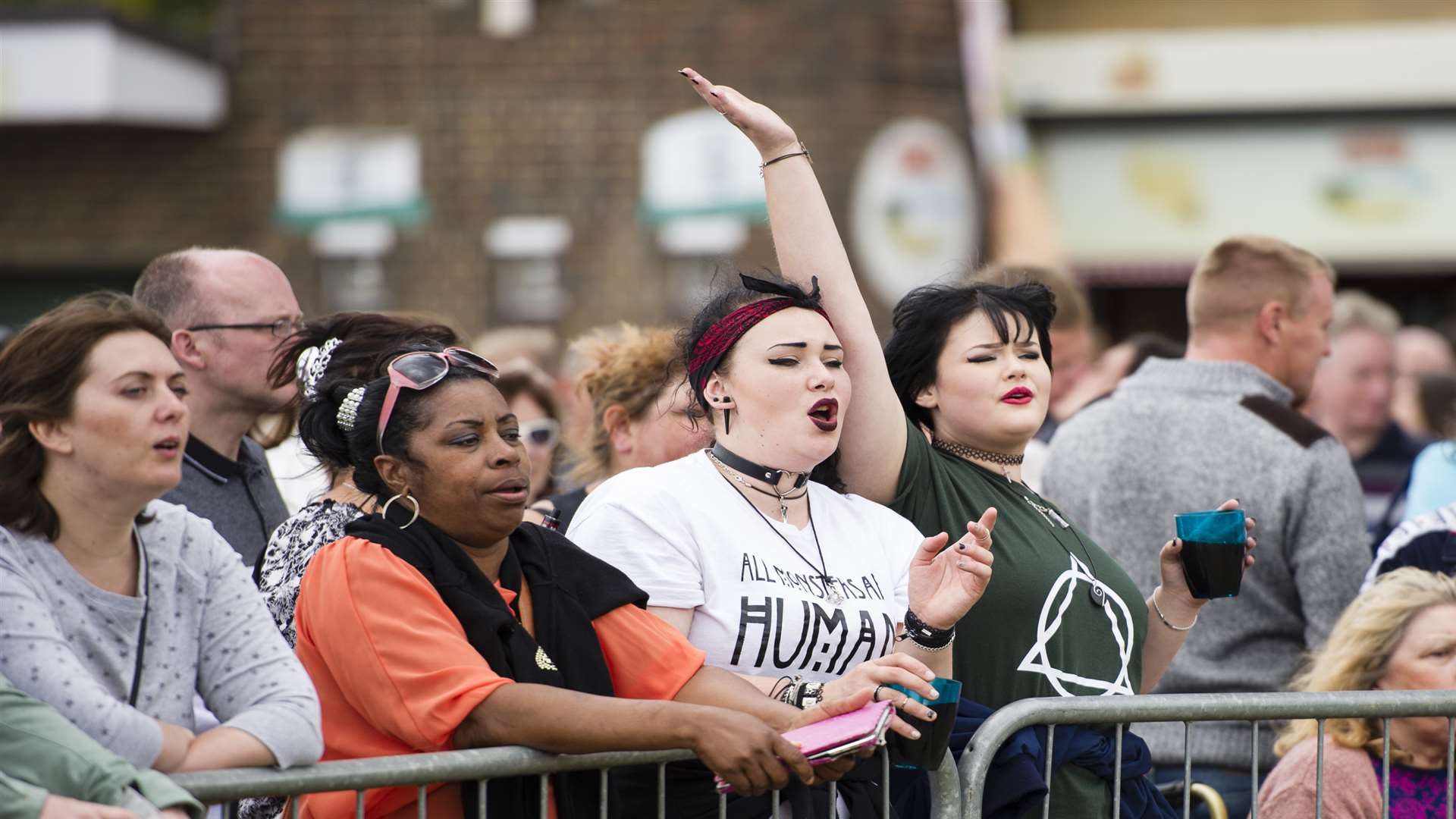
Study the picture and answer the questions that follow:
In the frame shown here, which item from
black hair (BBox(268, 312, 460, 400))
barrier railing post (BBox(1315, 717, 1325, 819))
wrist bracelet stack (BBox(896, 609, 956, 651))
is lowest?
barrier railing post (BBox(1315, 717, 1325, 819))

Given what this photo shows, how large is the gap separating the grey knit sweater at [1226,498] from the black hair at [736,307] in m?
1.51

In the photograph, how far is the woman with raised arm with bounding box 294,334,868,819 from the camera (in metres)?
2.88

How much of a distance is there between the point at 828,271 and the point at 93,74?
12140 mm

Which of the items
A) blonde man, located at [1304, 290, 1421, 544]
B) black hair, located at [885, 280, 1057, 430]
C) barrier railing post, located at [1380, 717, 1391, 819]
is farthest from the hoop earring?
blonde man, located at [1304, 290, 1421, 544]

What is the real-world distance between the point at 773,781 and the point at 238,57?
13113 millimetres

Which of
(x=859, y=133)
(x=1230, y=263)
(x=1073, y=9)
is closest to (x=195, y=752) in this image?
(x=1230, y=263)

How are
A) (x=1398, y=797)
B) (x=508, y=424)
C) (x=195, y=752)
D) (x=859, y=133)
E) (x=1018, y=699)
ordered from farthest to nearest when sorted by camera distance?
(x=859, y=133) → (x=1398, y=797) → (x=1018, y=699) → (x=508, y=424) → (x=195, y=752)

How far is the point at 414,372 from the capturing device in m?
3.19

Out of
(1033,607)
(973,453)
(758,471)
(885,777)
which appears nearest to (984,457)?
(973,453)

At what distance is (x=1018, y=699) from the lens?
3477 mm

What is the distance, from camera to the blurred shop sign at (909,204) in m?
14.1

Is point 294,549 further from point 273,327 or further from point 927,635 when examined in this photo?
point 927,635

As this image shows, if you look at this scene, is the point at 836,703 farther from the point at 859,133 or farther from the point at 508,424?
the point at 859,133

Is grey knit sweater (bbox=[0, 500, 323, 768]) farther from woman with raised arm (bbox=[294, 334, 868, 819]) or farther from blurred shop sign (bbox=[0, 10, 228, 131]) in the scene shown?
blurred shop sign (bbox=[0, 10, 228, 131])
